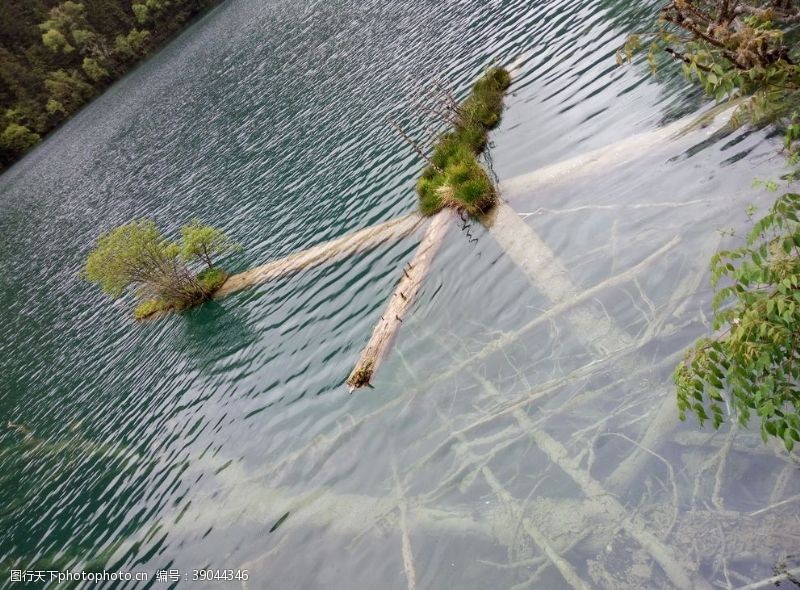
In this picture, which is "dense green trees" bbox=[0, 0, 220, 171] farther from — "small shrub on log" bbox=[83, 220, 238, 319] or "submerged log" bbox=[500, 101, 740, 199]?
"submerged log" bbox=[500, 101, 740, 199]

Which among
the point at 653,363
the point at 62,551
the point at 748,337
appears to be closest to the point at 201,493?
the point at 62,551

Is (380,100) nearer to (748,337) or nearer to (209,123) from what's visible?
(209,123)

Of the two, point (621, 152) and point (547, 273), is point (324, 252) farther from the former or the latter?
point (621, 152)

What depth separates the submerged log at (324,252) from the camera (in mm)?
22578

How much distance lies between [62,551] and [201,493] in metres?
5.48

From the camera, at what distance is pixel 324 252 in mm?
24484

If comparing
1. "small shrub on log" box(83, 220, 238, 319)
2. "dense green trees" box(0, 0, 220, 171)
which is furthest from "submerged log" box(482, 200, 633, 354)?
"dense green trees" box(0, 0, 220, 171)

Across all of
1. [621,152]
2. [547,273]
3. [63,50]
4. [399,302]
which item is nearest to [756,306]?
[547,273]

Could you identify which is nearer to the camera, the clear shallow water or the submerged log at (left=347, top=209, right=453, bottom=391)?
the clear shallow water

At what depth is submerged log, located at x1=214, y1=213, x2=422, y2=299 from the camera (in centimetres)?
2258

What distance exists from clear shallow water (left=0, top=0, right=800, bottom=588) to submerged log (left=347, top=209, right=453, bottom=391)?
14.9 inches

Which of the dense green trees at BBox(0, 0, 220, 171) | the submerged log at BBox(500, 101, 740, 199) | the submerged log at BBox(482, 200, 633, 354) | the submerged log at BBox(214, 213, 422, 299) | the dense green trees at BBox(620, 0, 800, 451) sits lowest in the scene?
the submerged log at BBox(482, 200, 633, 354)

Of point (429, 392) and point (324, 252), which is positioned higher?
point (324, 252)

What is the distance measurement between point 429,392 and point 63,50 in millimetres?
150900
